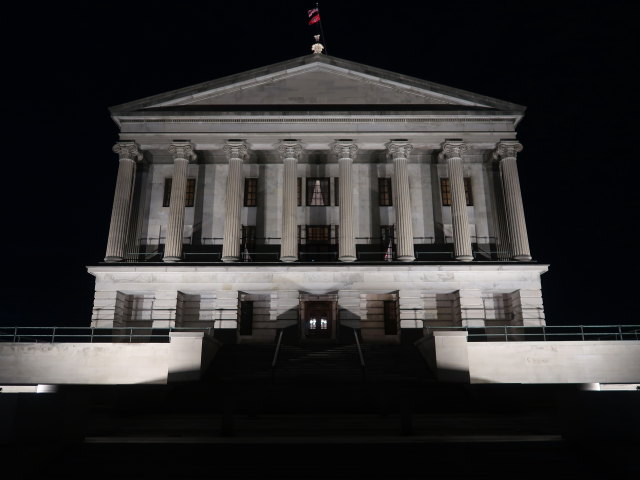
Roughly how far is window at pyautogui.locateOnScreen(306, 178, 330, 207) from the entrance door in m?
8.15

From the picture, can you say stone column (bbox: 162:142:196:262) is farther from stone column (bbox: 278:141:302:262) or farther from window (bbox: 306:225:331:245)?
window (bbox: 306:225:331:245)

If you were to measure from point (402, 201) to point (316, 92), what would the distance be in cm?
1011

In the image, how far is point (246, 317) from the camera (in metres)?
34.2

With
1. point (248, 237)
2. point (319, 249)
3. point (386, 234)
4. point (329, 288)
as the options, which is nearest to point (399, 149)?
point (386, 234)

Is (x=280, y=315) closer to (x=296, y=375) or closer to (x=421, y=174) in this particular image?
(x=296, y=375)

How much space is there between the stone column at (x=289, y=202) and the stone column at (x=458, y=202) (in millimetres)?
10134

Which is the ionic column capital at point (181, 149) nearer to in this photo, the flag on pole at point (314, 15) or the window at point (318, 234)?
the window at point (318, 234)

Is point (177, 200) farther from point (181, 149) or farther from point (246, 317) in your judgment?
point (246, 317)

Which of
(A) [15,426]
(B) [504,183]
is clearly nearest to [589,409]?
(A) [15,426]

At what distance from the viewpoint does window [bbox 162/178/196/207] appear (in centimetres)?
3806

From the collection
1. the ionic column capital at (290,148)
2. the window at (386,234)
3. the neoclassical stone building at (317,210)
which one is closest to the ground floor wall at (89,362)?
the neoclassical stone building at (317,210)

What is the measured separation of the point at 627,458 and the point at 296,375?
13.6m

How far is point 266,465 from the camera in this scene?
10672 millimetres

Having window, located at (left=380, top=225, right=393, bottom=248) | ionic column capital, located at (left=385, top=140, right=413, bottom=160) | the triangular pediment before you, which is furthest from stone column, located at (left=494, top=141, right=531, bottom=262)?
window, located at (left=380, top=225, right=393, bottom=248)
